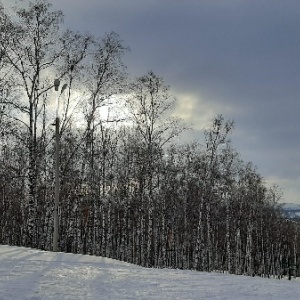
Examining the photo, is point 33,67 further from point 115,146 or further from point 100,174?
point 115,146

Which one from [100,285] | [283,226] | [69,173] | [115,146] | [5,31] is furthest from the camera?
[283,226]

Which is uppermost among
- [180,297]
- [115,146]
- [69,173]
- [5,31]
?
[5,31]

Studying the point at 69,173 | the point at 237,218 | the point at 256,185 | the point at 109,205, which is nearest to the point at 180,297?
the point at 69,173

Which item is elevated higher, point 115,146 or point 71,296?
point 115,146

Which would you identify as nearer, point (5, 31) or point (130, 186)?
point (5, 31)

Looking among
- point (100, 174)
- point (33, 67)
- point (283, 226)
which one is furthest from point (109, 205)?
point (283, 226)

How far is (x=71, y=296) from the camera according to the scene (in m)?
7.27

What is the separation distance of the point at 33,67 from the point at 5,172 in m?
11.0

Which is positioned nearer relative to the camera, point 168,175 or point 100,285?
point 100,285

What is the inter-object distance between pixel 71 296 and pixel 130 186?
1140 inches

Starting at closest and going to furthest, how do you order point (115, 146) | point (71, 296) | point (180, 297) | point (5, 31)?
point (71, 296) → point (180, 297) → point (5, 31) → point (115, 146)

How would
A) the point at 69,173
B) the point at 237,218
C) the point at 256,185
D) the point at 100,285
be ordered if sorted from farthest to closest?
1. the point at 256,185
2. the point at 237,218
3. the point at 69,173
4. the point at 100,285

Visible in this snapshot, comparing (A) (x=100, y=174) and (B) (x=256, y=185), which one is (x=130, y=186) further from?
(B) (x=256, y=185)

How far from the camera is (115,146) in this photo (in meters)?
36.1
